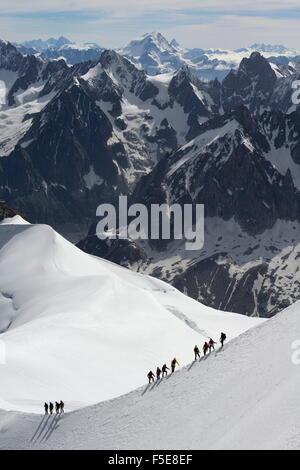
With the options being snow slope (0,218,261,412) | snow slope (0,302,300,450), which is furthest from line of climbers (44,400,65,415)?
snow slope (0,218,261,412)

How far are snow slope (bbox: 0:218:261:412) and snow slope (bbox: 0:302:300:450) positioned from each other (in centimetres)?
900

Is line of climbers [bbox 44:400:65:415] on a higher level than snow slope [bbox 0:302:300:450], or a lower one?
lower

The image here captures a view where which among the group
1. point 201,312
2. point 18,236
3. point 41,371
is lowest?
point 201,312

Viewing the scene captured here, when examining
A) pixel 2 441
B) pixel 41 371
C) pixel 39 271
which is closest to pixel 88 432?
pixel 2 441

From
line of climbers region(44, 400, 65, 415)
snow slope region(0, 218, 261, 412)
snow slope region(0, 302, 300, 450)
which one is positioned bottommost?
snow slope region(0, 218, 261, 412)

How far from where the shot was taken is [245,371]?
201 feet

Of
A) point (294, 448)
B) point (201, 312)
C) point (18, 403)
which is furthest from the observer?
point (201, 312)

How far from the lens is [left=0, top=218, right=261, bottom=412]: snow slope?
8206 centimetres

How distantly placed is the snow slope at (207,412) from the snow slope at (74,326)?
9.00 metres

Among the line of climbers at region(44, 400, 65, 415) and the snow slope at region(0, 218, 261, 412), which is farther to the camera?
the snow slope at region(0, 218, 261, 412)

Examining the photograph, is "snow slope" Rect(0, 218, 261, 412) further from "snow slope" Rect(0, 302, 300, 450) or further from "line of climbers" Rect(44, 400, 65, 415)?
"snow slope" Rect(0, 302, 300, 450)

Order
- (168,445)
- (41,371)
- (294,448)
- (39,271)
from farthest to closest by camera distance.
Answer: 1. (39,271)
2. (41,371)
3. (168,445)
4. (294,448)
